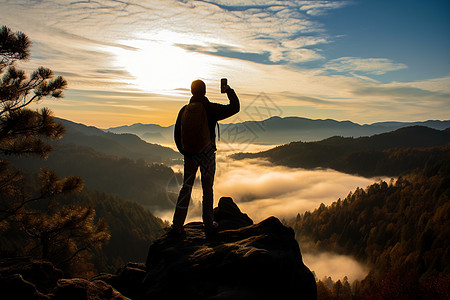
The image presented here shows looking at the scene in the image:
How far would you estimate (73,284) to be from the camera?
19.1 ft

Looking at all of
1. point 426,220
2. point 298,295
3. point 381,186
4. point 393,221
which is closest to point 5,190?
point 298,295

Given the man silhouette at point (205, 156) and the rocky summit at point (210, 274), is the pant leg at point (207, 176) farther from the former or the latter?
the rocky summit at point (210, 274)

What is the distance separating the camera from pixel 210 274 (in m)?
6.93

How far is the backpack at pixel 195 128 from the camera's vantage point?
8094 millimetres

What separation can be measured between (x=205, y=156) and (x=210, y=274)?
3.52m

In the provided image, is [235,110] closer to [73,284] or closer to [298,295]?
[298,295]

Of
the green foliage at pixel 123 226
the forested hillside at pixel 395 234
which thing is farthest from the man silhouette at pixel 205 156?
the green foliage at pixel 123 226

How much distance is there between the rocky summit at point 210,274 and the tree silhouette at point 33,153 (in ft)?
19.0

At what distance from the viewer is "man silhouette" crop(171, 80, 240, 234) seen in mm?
8188

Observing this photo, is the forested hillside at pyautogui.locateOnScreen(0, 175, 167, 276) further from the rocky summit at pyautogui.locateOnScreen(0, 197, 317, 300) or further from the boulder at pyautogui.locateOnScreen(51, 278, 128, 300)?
the boulder at pyautogui.locateOnScreen(51, 278, 128, 300)

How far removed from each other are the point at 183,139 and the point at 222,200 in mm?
5699

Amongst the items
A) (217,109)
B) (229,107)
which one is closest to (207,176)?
(217,109)

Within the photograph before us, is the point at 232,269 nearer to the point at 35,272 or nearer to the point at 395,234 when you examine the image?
the point at 35,272

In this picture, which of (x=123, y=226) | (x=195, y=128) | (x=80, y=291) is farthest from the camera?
(x=123, y=226)
